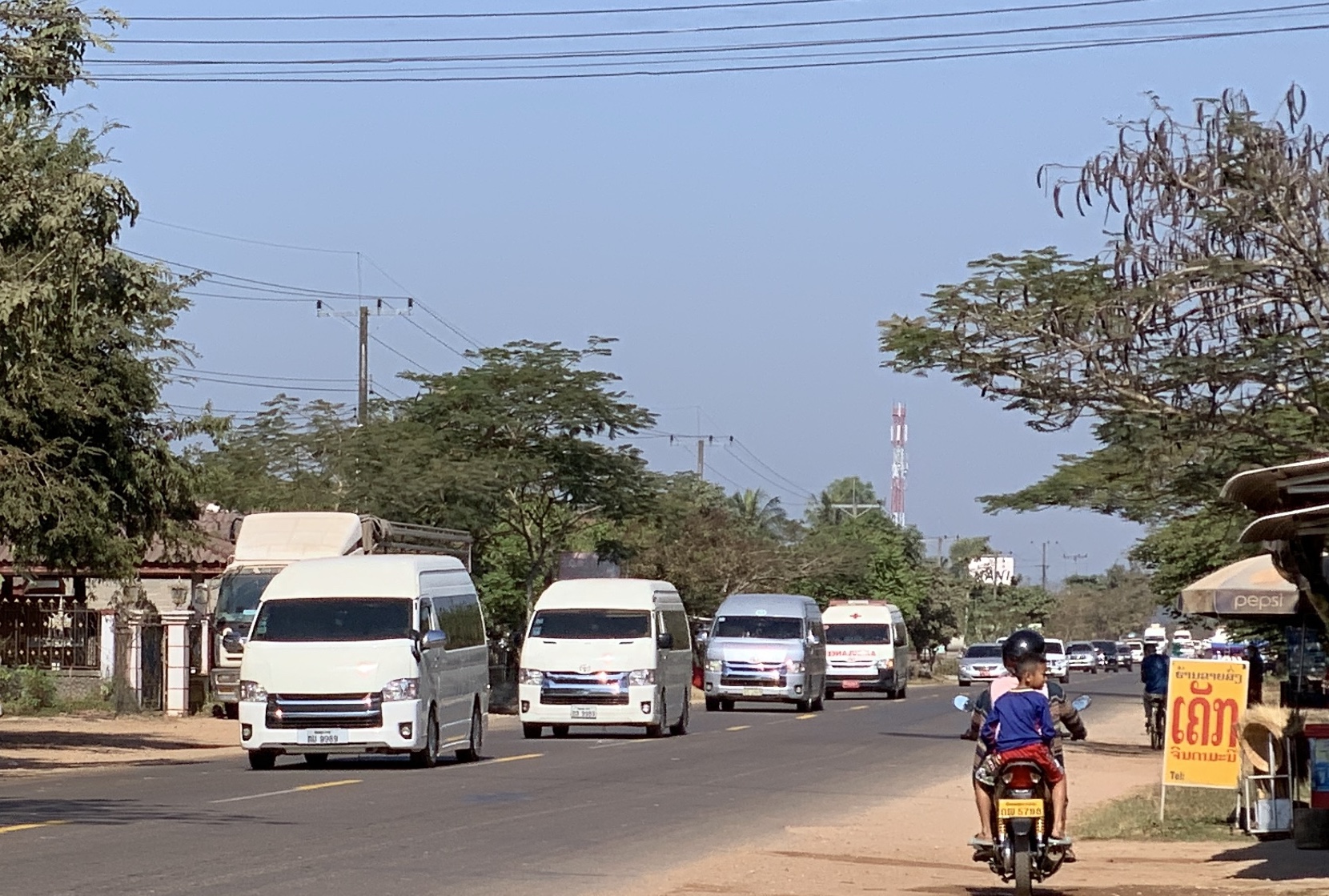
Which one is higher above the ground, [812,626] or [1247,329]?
[1247,329]

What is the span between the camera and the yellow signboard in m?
18.9

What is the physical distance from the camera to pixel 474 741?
85.0 ft

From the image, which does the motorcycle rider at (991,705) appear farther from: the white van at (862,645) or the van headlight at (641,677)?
the white van at (862,645)

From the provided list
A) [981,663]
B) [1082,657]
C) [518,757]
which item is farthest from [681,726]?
[1082,657]

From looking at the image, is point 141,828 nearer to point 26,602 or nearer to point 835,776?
point 835,776

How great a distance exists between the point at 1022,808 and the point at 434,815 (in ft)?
22.2

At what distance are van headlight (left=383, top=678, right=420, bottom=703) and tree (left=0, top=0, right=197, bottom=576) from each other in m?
4.88

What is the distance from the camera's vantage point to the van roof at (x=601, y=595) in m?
31.4

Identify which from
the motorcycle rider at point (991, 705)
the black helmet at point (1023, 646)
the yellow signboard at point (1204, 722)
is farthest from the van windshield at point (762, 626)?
the black helmet at point (1023, 646)

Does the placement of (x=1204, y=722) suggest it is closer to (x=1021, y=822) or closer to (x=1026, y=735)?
(x=1026, y=735)

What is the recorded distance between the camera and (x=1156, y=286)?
23.5m

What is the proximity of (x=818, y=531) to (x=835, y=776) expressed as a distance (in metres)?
70.5

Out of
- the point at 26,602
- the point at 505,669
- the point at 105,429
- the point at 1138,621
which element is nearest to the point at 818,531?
the point at 505,669

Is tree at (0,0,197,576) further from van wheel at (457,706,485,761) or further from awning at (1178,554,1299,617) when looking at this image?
awning at (1178,554,1299,617)
